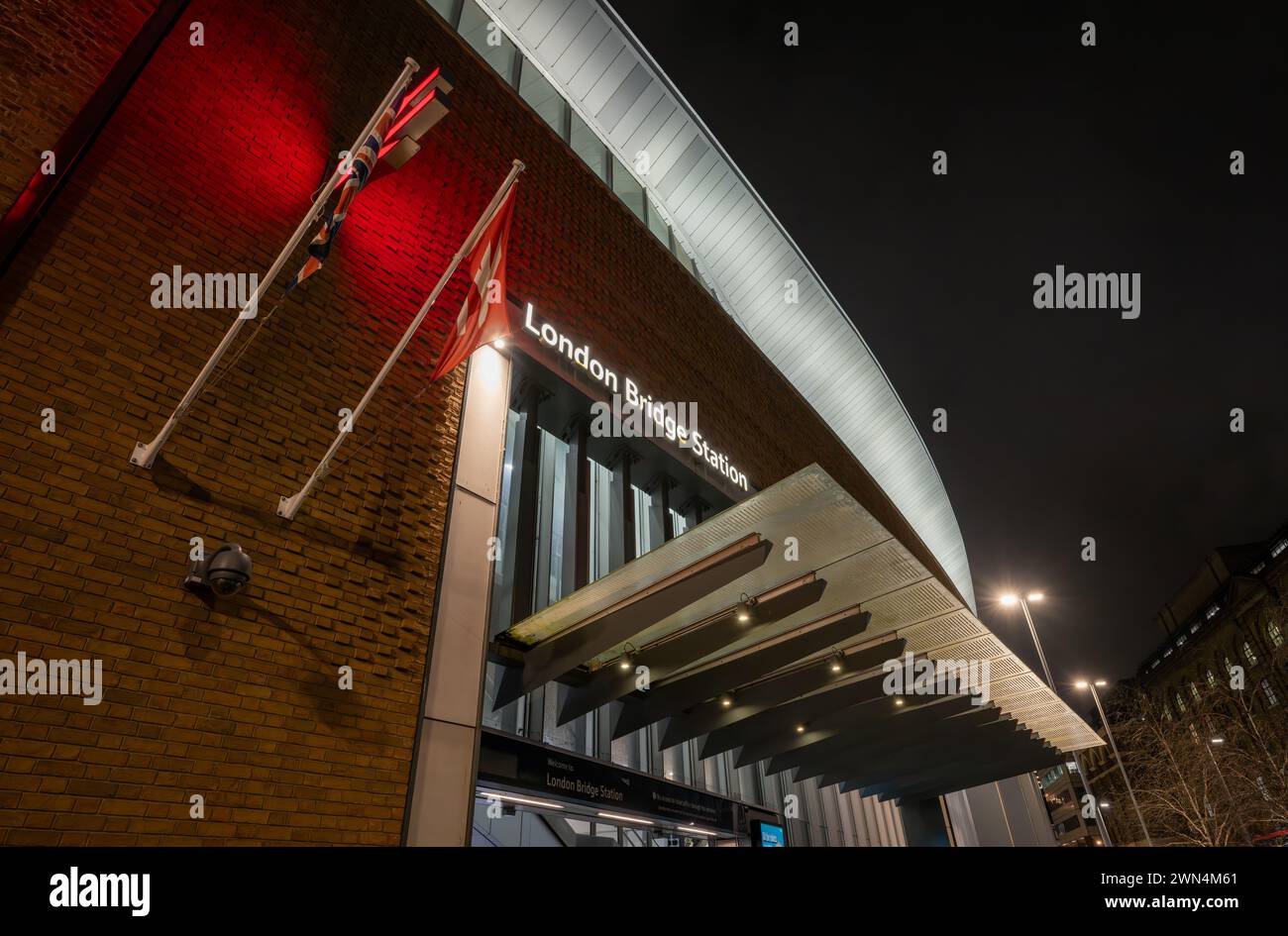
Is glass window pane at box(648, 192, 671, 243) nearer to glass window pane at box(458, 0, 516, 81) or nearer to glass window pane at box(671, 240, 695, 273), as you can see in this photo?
glass window pane at box(671, 240, 695, 273)

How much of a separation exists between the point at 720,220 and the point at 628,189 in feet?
13.3

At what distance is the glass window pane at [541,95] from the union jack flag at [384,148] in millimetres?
8687

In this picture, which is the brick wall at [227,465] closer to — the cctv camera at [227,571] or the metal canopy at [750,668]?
the cctv camera at [227,571]

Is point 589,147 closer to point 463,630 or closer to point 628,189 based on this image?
point 628,189

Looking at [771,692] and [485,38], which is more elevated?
[485,38]

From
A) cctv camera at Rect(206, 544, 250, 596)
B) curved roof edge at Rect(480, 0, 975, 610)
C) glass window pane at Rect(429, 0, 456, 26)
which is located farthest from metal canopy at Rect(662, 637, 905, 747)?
curved roof edge at Rect(480, 0, 975, 610)

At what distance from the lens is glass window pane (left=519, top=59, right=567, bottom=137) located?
14.6 metres

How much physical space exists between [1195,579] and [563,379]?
78.3 meters

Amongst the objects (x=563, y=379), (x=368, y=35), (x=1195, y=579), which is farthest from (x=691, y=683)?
(x=1195, y=579)

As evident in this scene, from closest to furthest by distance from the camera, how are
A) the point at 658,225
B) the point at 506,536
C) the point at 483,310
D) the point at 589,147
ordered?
the point at 483,310, the point at 506,536, the point at 589,147, the point at 658,225

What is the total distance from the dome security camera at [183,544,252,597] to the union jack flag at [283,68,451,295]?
2.22 metres

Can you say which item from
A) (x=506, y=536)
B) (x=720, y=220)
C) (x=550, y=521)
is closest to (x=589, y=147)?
(x=720, y=220)

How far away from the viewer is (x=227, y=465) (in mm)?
6004

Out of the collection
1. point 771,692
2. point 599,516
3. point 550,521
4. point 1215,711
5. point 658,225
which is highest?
point 658,225
